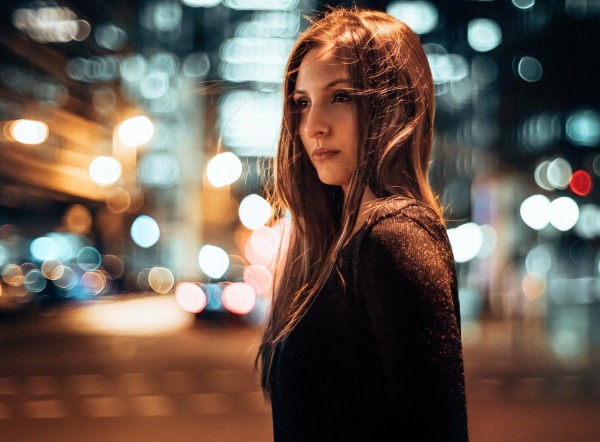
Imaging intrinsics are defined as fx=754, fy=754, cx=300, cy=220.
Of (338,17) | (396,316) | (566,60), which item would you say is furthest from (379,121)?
(566,60)

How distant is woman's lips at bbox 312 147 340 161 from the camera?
6.16 feet

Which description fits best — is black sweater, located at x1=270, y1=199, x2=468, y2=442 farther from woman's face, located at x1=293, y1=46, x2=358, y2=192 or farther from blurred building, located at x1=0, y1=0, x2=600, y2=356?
blurred building, located at x1=0, y1=0, x2=600, y2=356

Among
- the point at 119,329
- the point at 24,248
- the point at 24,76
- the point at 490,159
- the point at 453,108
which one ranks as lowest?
the point at 119,329

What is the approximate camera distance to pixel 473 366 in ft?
41.2

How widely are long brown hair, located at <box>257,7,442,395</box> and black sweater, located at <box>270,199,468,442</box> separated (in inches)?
4.2

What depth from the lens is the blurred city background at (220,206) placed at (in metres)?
8.02

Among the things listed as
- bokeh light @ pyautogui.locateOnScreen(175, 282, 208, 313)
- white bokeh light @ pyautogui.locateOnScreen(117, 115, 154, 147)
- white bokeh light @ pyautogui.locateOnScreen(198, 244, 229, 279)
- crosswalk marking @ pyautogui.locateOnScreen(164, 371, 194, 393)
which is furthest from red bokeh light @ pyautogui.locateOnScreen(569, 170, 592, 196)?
crosswalk marking @ pyautogui.locateOnScreen(164, 371, 194, 393)

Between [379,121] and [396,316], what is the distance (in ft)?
1.80

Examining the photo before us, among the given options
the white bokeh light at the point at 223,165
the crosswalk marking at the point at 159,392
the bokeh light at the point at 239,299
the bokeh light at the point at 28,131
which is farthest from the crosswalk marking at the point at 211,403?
the bokeh light at the point at 28,131

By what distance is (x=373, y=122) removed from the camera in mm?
1771

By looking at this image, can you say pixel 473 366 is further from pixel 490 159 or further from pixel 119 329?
pixel 490 159

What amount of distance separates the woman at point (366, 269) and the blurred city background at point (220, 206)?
50cm

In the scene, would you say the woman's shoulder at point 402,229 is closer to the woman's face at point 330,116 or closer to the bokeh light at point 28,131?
the woman's face at point 330,116

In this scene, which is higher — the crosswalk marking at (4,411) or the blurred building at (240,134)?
the blurred building at (240,134)
